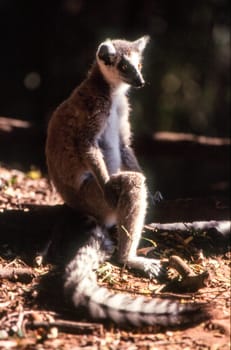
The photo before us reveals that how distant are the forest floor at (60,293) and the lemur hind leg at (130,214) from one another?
0.52ft

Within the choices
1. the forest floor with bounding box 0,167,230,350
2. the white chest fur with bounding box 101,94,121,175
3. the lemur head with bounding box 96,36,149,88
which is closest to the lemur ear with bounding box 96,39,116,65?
the lemur head with bounding box 96,36,149,88

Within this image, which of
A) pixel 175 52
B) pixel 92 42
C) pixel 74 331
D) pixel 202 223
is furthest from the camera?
pixel 175 52

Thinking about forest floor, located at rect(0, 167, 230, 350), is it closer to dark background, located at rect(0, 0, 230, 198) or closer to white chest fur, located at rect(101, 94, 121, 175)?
white chest fur, located at rect(101, 94, 121, 175)

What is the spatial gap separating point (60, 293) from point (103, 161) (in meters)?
1.69

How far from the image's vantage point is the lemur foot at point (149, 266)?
539cm

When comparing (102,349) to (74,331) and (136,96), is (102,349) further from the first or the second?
(136,96)

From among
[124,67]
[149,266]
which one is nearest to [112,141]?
[124,67]

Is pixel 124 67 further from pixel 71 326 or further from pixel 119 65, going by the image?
pixel 71 326

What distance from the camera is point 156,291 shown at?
503 centimetres

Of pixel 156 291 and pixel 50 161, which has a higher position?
pixel 50 161

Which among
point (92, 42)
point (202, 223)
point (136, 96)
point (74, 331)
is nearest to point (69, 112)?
point (202, 223)

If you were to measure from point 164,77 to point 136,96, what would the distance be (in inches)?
48.9

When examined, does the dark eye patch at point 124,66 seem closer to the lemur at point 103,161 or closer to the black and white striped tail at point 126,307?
the lemur at point 103,161

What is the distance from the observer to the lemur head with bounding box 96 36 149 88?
619cm
